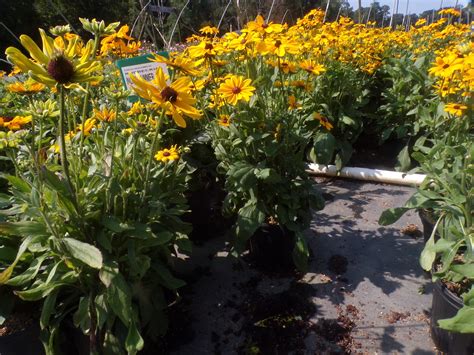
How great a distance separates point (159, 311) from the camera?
164 cm

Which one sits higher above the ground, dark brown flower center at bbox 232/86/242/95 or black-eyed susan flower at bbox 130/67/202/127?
black-eyed susan flower at bbox 130/67/202/127

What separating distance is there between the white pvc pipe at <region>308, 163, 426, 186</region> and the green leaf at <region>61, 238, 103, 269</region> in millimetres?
2408

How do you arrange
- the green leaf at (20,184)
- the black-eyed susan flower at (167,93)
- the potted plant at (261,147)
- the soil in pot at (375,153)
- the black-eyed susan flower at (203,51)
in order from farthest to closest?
the soil in pot at (375,153) → the potted plant at (261,147) → the black-eyed susan flower at (203,51) → the green leaf at (20,184) → the black-eyed susan flower at (167,93)

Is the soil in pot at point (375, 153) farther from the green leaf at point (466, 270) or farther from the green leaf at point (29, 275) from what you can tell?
the green leaf at point (29, 275)

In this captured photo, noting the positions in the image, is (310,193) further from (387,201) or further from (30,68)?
(30,68)

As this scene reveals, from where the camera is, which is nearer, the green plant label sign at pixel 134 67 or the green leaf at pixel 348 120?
the green plant label sign at pixel 134 67

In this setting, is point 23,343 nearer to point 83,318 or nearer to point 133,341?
point 83,318

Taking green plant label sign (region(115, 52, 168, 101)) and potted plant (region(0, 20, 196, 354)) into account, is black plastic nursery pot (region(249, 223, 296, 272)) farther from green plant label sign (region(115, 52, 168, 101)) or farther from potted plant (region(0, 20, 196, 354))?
green plant label sign (region(115, 52, 168, 101))

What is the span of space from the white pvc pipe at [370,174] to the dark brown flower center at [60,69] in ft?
8.56

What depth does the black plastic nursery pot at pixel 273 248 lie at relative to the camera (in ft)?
7.31

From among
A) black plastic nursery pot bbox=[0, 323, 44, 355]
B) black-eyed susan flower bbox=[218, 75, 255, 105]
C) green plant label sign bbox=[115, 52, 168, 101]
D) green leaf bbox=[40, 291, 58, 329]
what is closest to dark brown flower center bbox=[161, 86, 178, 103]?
black-eyed susan flower bbox=[218, 75, 255, 105]

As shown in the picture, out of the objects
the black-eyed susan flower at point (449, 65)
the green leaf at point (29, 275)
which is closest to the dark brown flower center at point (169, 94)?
the green leaf at point (29, 275)

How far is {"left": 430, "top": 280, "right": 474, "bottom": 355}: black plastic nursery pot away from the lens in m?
1.49

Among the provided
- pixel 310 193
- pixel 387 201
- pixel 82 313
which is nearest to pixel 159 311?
pixel 82 313
